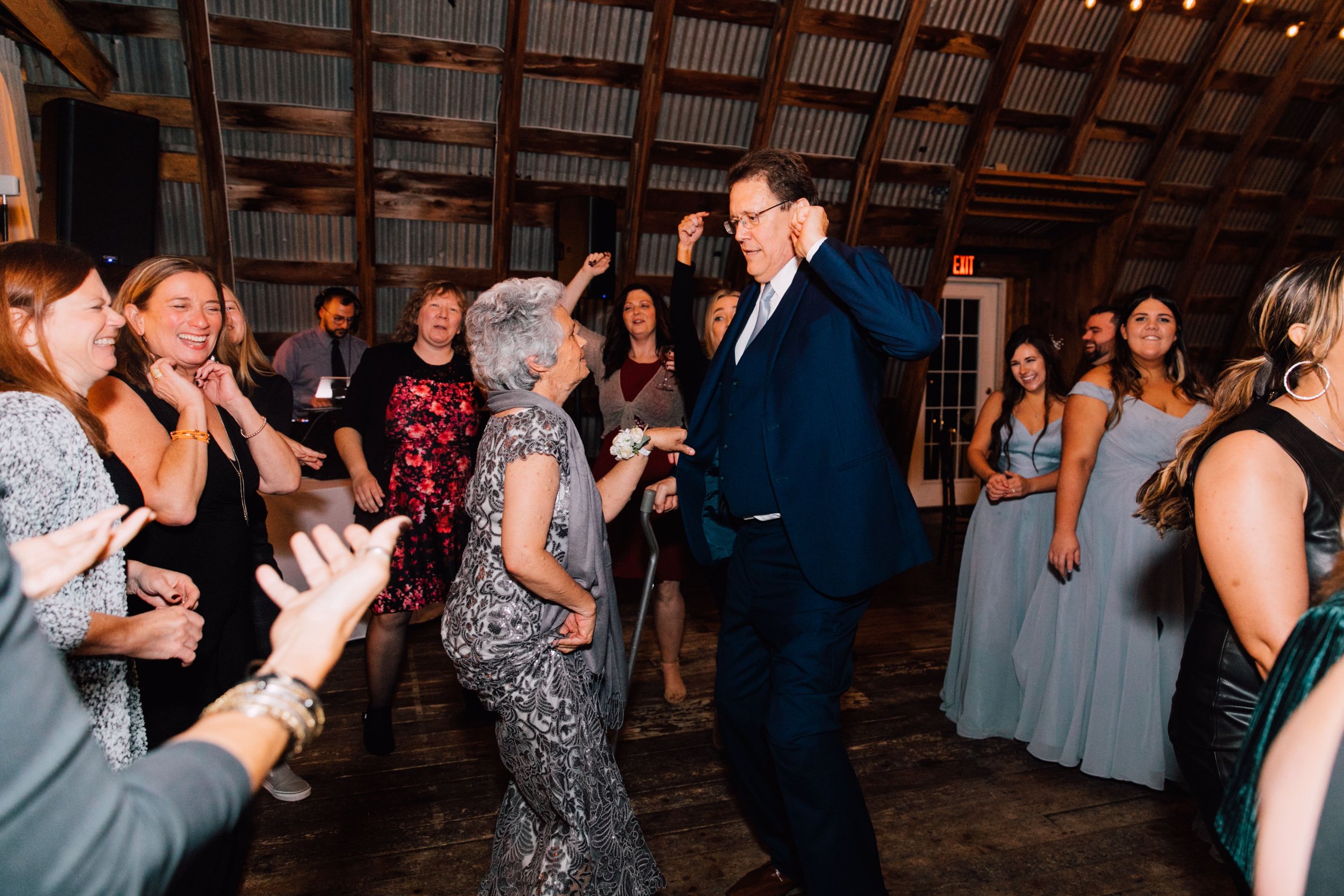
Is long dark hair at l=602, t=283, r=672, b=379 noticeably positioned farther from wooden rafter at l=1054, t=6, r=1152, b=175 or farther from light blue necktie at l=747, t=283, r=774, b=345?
wooden rafter at l=1054, t=6, r=1152, b=175

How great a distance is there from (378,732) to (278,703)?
278 cm

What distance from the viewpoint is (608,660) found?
7.32 ft

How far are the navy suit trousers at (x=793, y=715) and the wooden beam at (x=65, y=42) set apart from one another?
4.65 m

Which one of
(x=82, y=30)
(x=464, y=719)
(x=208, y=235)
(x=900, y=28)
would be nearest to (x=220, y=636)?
(x=464, y=719)

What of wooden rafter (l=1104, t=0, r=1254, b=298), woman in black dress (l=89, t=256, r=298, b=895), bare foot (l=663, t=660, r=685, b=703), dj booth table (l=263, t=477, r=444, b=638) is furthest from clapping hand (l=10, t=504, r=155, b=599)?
wooden rafter (l=1104, t=0, r=1254, b=298)

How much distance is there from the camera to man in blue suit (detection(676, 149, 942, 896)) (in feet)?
6.71

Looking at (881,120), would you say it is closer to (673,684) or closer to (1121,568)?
(1121,568)

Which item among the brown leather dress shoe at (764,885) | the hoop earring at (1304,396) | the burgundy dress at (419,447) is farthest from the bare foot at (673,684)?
the hoop earring at (1304,396)

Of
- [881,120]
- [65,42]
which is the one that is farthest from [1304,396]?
[65,42]

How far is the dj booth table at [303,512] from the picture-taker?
4.23 m

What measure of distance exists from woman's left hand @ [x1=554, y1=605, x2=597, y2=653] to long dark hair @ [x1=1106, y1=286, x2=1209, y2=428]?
2.24 m

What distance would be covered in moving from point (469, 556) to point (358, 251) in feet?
15.9

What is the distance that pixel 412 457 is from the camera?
10.9 feet

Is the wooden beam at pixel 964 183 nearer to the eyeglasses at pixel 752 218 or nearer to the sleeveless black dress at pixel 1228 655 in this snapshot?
the eyeglasses at pixel 752 218
